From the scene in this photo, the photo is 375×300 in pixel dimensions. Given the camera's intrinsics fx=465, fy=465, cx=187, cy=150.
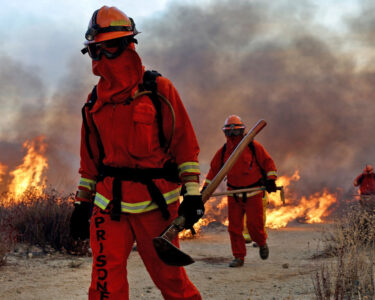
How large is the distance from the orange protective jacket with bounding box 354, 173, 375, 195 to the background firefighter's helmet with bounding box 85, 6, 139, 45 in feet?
43.3

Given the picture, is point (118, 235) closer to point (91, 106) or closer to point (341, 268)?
point (91, 106)

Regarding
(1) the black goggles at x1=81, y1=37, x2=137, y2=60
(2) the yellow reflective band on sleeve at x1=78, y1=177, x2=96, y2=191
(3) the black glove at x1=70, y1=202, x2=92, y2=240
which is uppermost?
(1) the black goggles at x1=81, y1=37, x2=137, y2=60

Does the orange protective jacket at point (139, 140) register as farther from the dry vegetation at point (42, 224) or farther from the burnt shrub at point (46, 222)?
the burnt shrub at point (46, 222)

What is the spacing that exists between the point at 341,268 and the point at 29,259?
4.96 meters

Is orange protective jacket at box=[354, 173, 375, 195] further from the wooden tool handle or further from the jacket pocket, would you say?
the jacket pocket

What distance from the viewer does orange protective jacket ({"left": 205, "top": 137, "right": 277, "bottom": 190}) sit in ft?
24.3

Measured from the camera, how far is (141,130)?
2.82 metres

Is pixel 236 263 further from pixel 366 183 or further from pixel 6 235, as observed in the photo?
pixel 366 183

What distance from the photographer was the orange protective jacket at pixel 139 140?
2.84 m

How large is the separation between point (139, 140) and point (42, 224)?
5867mm

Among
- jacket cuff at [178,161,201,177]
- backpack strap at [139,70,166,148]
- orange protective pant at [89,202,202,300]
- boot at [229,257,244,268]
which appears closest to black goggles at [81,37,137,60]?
backpack strap at [139,70,166,148]

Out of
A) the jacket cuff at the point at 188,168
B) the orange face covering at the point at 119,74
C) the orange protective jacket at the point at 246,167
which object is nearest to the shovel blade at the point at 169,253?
the jacket cuff at the point at 188,168

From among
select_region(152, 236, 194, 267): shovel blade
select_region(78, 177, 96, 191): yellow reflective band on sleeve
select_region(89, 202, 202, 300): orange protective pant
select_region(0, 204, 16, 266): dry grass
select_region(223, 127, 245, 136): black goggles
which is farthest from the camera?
select_region(223, 127, 245, 136): black goggles

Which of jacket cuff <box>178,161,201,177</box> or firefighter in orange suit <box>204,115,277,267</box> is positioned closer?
jacket cuff <box>178,161,201,177</box>
